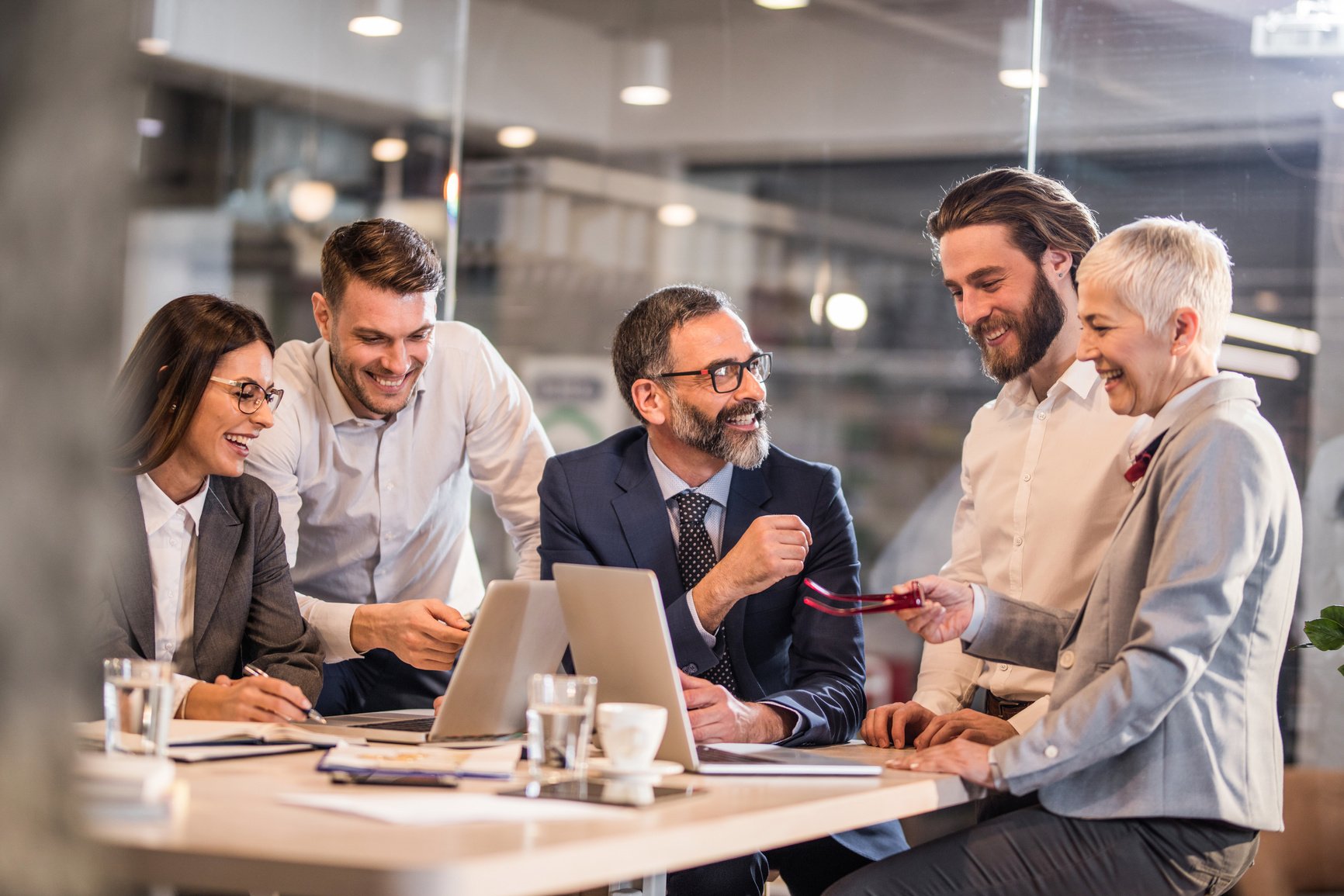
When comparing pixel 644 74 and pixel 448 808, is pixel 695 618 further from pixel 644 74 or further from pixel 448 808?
pixel 644 74

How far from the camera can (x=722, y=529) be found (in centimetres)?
264

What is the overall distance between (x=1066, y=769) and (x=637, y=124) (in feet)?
18.7

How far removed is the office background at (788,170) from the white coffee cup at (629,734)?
2.31 meters

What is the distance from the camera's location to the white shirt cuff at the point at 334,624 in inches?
102

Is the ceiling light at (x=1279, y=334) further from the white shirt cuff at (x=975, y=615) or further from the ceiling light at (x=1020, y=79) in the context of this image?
the white shirt cuff at (x=975, y=615)

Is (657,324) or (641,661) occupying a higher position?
(657,324)

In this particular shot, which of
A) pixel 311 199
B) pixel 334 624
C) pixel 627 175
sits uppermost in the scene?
pixel 627 175

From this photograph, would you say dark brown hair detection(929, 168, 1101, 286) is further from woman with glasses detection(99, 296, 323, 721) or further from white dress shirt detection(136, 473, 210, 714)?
white dress shirt detection(136, 473, 210, 714)

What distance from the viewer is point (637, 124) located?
7.04 metres

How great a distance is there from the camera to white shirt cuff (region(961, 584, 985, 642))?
7.08 feet

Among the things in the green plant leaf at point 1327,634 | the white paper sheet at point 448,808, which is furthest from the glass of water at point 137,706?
the green plant leaf at point 1327,634

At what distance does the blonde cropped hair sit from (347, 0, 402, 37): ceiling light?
4.30 m

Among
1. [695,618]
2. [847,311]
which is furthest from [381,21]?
[695,618]

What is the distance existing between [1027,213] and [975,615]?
0.93m
